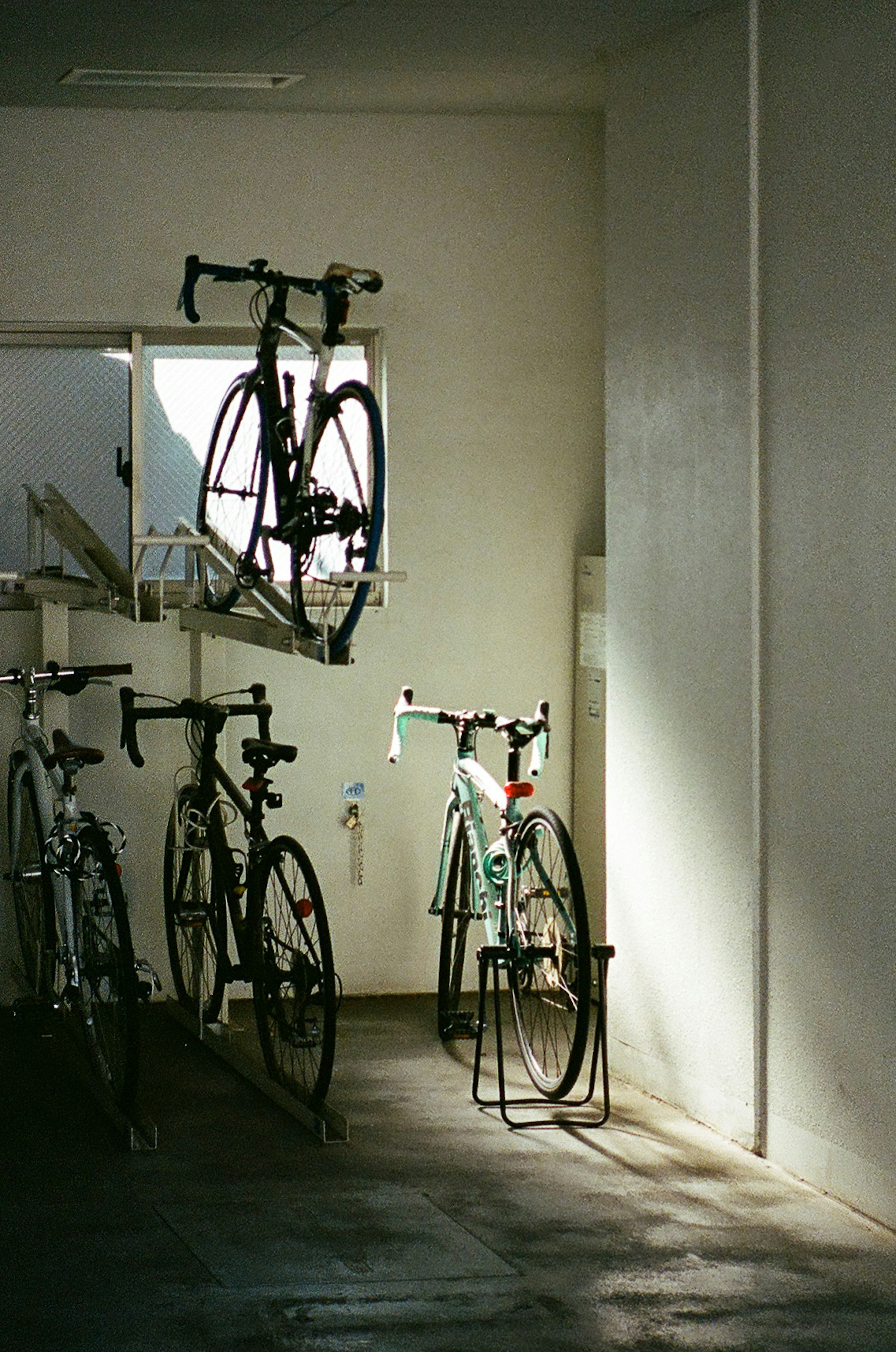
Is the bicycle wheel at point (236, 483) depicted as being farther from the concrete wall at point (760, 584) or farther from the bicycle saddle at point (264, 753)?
the concrete wall at point (760, 584)

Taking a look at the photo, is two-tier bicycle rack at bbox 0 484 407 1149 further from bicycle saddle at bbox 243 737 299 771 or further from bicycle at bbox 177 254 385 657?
bicycle saddle at bbox 243 737 299 771

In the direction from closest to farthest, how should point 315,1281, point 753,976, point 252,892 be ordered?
point 315,1281 < point 753,976 < point 252,892

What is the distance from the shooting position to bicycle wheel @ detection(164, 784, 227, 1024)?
5.75m

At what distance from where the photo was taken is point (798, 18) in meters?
4.36

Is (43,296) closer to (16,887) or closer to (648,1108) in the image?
(16,887)

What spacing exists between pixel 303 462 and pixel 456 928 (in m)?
2.24

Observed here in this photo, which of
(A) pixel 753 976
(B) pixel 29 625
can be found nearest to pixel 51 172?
(B) pixel 29 625

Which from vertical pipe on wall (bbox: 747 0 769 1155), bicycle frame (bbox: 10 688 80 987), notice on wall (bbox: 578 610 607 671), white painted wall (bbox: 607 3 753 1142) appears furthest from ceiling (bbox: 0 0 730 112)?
bicycle frame (bbox: 10 688 80 987)

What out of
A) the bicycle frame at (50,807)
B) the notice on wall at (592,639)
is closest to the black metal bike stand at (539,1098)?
the bicycle frame at (50,807)

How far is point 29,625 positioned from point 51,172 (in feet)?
5.20

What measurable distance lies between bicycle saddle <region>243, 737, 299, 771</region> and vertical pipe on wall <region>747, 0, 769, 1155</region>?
4.61 ft

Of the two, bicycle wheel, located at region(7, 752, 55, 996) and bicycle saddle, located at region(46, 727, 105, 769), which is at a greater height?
bicycle saddle, located at region(46, 727, 105, 769)

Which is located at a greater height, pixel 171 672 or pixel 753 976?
pixel 171 672

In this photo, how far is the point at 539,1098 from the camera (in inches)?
202
